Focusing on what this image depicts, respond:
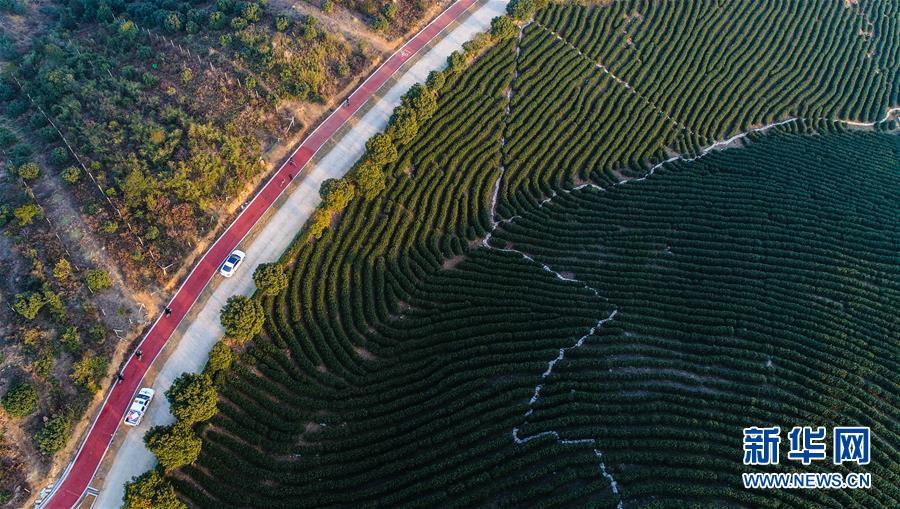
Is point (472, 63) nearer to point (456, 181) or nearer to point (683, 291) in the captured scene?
point (456, 181)

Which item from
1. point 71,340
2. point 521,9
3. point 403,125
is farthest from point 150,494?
point 521,9

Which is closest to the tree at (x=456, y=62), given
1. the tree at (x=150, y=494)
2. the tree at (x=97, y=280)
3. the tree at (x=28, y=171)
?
the tree at (x=97, y=280)

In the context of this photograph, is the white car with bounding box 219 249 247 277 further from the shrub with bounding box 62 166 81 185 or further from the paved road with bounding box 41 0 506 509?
the shrub with bounding box 62 166 81 185

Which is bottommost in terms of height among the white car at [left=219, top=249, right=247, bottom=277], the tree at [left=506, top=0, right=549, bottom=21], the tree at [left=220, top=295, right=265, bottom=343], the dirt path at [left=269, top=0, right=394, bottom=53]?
the tree at [left=220, top=295, right=265, bottom=343]

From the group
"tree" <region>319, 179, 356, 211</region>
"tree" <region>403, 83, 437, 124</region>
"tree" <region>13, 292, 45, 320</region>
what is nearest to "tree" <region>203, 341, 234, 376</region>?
"tree" <region>13, 292, 45, 320</region>

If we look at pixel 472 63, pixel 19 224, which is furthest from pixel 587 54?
pixel 19 224
